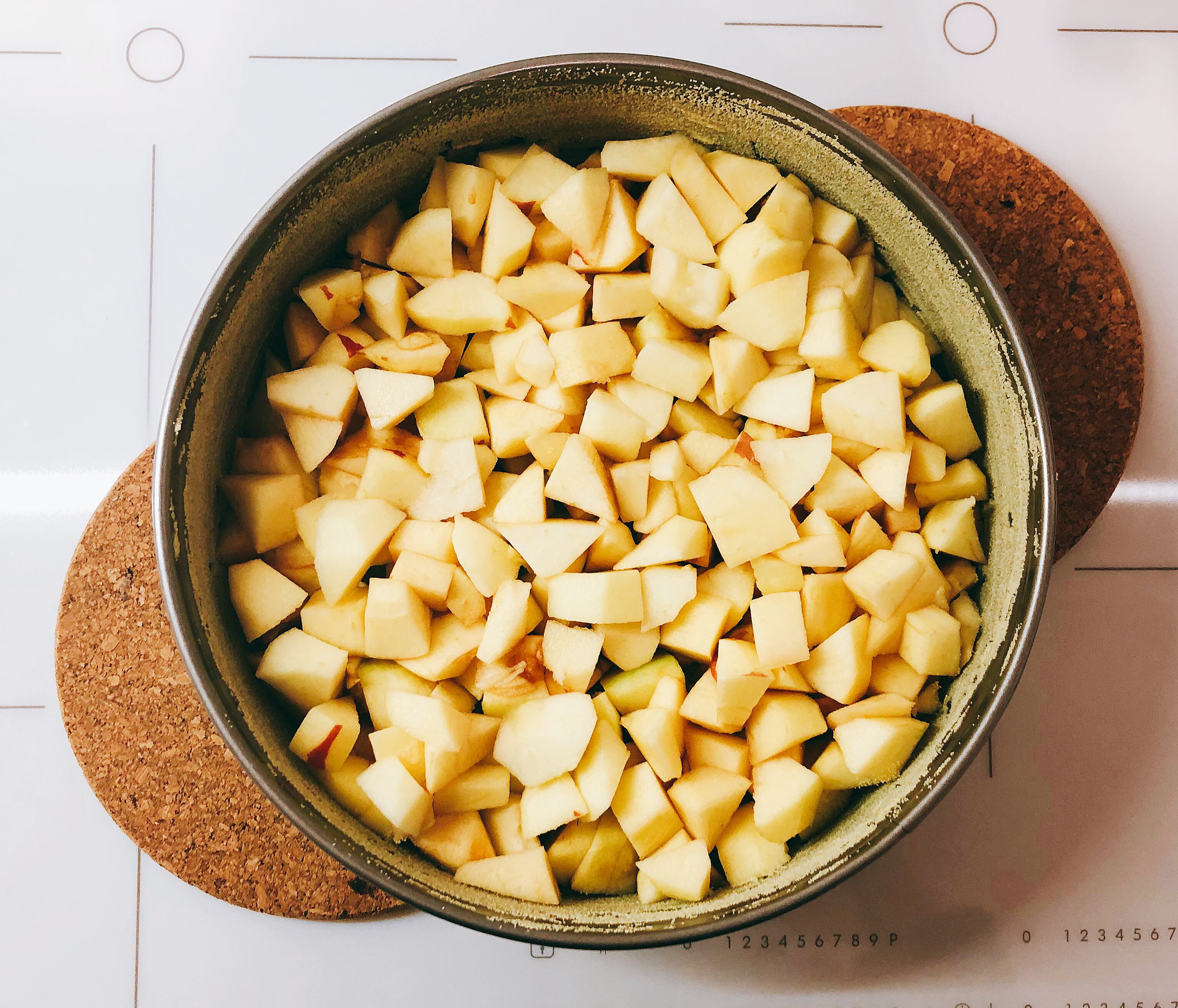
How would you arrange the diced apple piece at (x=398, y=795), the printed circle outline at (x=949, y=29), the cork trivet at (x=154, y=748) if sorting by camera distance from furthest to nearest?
the printed circle outline at (x=949, y=29) → the cork trivet at (x=154, y=748) → the diced apple piece at (x=398, y=795)

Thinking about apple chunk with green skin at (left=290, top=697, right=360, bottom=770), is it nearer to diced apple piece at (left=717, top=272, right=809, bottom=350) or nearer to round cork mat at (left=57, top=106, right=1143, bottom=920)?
round cork mat at (left=57, top=106, right=1143, bottom=920)

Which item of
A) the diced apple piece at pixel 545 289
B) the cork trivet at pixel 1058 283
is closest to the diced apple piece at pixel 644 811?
the diced apple piece at pixel 545 289

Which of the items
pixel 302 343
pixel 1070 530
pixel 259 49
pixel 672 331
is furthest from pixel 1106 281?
pixel 259 49

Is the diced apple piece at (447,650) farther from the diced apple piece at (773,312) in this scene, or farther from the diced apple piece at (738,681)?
the diced apple piece at (773,312)

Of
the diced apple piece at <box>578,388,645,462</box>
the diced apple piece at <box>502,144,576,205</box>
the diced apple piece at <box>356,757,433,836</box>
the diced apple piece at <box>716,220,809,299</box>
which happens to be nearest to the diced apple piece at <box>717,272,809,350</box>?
the diced apple piece at <box>716,220,809,299</box>

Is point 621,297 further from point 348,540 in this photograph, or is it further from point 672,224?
point 348,540

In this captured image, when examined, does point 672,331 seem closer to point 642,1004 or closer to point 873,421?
point 873,421
